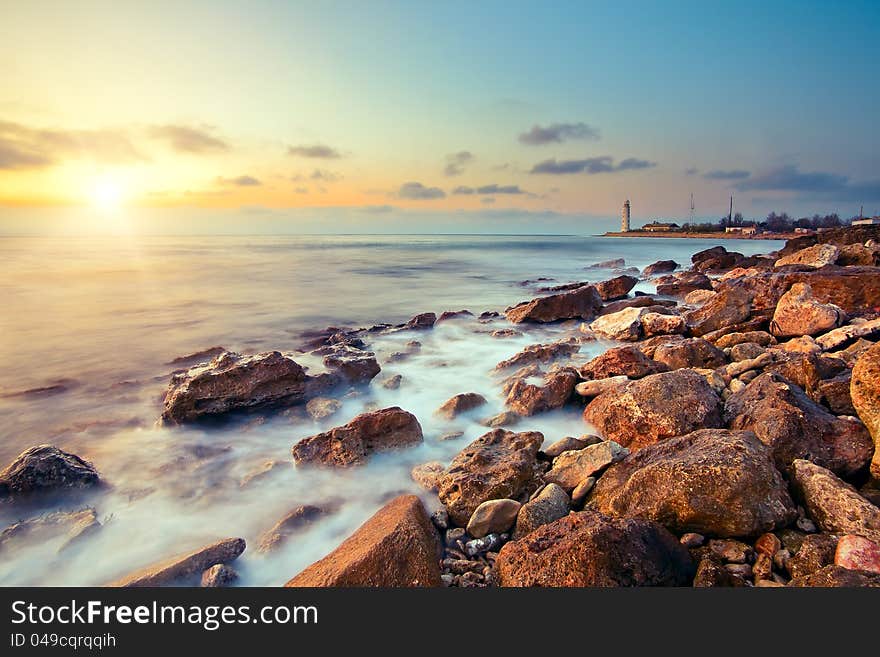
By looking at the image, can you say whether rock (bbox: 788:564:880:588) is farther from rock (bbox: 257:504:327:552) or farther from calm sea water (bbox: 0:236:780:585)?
rock (bbox: 257:504:327:552)

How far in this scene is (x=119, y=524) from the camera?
→ 369cm

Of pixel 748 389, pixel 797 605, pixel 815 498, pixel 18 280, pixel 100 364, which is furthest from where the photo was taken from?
pixel 18 280

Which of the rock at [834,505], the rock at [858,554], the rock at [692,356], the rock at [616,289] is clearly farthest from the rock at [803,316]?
the rock at [616,289]

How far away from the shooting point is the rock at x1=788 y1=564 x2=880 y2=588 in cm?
203

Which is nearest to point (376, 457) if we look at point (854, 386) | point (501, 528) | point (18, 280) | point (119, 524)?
point (501, 528)

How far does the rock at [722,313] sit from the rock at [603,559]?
620 centimetres

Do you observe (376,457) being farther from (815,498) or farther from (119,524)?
(815,498)

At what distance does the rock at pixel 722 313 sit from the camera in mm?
7672

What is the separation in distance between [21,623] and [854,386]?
5.38 m

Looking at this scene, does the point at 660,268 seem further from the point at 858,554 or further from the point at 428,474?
the point at 858,554

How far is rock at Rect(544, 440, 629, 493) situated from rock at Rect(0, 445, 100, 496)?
3.99 meters

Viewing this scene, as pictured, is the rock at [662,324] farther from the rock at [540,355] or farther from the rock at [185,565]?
the rock at [185,565]

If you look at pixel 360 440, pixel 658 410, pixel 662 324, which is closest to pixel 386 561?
pixel 360 440

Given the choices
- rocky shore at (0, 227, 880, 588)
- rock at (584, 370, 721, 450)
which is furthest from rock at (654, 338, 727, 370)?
rock at (584, 370, 721, 450)
